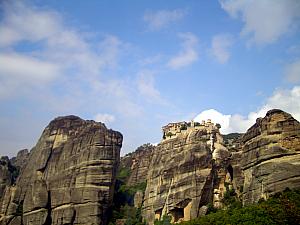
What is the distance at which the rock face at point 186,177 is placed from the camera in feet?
184

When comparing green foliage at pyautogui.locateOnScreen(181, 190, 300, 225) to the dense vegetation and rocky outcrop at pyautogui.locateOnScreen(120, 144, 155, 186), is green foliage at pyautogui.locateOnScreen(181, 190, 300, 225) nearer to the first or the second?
the dense vegetation

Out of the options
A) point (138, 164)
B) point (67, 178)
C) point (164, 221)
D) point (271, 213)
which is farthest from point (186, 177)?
point (138, 164)

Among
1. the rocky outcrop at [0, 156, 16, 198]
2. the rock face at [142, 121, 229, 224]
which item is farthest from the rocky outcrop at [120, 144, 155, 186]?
the rocky outcrop at [0, 156, 16, 198]

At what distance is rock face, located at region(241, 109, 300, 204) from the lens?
144 ft

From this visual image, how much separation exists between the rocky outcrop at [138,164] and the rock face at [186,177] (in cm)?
1673

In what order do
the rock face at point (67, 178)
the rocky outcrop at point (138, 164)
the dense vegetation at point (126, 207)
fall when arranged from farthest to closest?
1. the rocky outcrop at point (138, 164)
2. the dense vegetation at point (126, 207)
3. the rock face at point (67, 178)

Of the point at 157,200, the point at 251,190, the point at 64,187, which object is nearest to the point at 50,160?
the point at 64,187

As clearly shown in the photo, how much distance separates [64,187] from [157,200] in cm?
1138

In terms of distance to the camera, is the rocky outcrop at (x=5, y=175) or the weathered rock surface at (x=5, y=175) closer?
the rocky outcrop at (x=5, y=175)

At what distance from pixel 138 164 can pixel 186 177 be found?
2851 cm

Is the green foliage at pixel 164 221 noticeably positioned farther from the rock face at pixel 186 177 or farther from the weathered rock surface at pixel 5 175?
the weathered rock surface at pixel 5 175

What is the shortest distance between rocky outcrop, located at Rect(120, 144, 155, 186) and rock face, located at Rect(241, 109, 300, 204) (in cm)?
3155

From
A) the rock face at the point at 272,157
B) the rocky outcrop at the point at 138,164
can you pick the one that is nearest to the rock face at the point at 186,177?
the rock face at the point at 272,157

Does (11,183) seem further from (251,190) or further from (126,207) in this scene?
(251,190)
